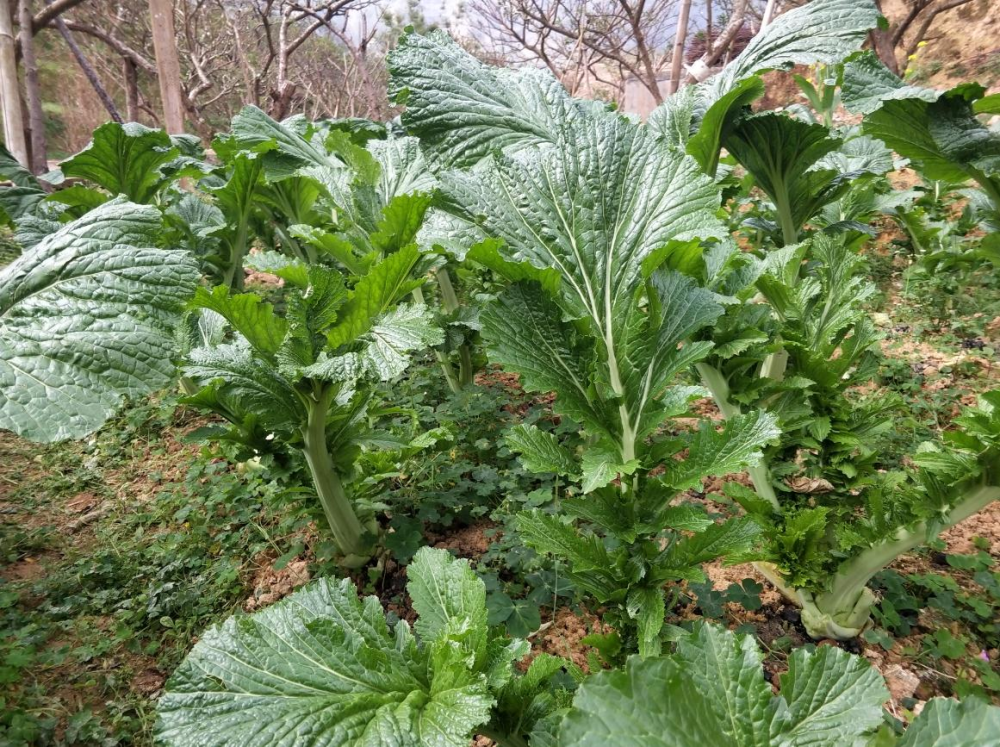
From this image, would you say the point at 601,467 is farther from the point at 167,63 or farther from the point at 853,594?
the point at 167,63

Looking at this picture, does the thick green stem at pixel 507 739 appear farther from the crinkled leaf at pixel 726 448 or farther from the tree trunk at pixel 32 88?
the tree trunk at pixel 32 88

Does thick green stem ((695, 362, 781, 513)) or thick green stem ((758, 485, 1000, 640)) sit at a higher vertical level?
thick green stem ((695, 362, 781, 513))

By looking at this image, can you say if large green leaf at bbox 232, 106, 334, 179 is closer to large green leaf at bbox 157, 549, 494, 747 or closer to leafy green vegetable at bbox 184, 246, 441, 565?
leafy green vegetable at bbox 184, 246, 441, 565

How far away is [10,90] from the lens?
350 cm

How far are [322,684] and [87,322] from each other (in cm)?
82

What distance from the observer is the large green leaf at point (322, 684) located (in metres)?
0.81

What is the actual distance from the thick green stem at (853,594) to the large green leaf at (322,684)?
0.95 meters

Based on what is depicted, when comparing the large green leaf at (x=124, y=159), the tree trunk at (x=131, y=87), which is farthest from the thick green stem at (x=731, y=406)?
the tree trunk at (x=131, y=87)

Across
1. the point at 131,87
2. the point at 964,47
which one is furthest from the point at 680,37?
the point at 964,47

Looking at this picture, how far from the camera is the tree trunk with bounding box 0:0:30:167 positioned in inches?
133

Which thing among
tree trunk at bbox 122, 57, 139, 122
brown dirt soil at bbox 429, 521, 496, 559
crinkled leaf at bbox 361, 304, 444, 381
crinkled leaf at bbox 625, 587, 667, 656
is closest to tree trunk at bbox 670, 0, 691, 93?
brown dirt soil at bbox 429, 521, 496, 559

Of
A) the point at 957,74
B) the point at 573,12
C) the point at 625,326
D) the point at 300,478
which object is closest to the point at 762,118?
the point at 625,326

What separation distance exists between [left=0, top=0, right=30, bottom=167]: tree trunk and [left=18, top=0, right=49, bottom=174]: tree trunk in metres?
0.13

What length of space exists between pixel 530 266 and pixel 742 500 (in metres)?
0.85
